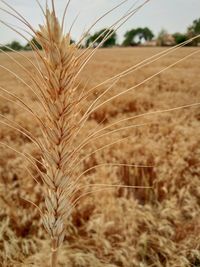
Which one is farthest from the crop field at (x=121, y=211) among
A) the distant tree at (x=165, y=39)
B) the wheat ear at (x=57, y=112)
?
the distant tree at (x=165, y=39)

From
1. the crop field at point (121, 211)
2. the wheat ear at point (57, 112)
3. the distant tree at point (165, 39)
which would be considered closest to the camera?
the wheat ear at point (57, 112)

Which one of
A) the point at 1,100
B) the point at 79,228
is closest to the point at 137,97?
the point at 1,100

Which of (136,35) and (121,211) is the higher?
(136,35)

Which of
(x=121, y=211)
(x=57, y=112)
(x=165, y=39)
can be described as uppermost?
(x=165, y=39)

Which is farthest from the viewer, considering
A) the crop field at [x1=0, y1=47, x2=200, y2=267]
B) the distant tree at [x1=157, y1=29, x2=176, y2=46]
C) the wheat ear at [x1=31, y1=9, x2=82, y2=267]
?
the distant tree at [x1=157, y1=29, x2=176, y2=46]

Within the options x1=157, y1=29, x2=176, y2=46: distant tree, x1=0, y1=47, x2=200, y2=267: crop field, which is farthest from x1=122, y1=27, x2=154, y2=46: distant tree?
x1=0, y1=47, x2=200, y2=267: crop field

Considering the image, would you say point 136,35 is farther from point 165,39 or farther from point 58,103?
point 58,103

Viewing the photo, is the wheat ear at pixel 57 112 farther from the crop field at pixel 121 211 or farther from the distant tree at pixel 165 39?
the distant tree at pixel 165 39

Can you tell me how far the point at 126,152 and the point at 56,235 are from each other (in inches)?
78.7

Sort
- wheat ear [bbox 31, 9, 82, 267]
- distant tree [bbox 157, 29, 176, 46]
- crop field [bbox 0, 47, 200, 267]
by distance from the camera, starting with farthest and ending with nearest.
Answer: distant tree [bbox 157, 29, 176, 46] < crop field [bbox 0, 47, 200, 267] < wheat ear [bbox 31, 9, 82, 267]

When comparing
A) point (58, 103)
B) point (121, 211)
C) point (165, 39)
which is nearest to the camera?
point (58, 103)

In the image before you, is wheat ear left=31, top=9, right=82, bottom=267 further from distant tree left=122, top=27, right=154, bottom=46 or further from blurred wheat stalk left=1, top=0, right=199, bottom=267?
distant tree left=122, top=27, right=154, bottom=46

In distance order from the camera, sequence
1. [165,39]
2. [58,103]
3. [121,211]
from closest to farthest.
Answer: [58,103], [121,211], [165,39]

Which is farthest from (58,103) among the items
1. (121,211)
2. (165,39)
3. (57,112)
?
(165,39)
